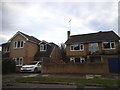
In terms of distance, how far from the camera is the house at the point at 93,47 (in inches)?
1004

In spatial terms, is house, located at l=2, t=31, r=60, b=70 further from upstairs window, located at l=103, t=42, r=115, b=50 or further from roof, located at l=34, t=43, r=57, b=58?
upstairs window, located at l=103, t=42, r=115, b=50

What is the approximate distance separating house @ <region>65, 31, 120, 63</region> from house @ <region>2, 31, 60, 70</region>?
5.05 metres

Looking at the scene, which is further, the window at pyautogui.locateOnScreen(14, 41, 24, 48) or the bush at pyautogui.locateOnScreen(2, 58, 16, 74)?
the window at pyautogui.locateOnScreen(14, 41, 24, 48)

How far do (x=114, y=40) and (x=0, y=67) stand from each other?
2072cm

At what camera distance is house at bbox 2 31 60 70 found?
85.6 ft

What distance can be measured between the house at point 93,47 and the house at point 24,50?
505 cm

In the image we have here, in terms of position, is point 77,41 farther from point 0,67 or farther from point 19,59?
point 0,67

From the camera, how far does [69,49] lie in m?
29.2

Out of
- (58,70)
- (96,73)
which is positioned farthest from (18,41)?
(96,73)

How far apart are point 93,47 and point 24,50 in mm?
14115

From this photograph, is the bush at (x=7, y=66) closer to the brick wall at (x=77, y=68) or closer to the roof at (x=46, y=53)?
the brick wall at (x=77, y=68)

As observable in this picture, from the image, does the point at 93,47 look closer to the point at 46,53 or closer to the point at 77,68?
the point at 46,53

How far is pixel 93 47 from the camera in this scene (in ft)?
89.5

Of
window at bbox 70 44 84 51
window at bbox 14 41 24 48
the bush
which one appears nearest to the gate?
window at bbox 70 44 84 51
